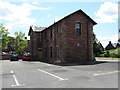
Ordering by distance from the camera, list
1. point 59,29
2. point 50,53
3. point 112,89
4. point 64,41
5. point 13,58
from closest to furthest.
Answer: point 112,89 < point 64,41 < point 59,29 < point 50,53 < point 13,58

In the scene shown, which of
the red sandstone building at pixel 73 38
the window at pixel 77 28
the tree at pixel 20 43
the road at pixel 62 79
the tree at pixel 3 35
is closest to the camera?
the road at pixel 62 79

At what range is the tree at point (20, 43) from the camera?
56231mm

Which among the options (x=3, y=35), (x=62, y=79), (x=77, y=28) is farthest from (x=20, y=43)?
(x=62, y=79)

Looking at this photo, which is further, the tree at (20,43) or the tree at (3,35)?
the tree at (20,43)

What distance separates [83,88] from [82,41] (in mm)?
16625

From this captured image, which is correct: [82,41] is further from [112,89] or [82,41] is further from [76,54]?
[112,89]

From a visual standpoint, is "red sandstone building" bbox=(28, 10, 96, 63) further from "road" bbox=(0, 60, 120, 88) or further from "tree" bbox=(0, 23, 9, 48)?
"tree" bbox=(0, 23, 9, 48)

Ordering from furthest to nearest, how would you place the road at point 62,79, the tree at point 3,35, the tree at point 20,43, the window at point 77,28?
the tree at point 20,43 < the tree at point 3,35 < the window at point 77,28 < the road at point 62,79

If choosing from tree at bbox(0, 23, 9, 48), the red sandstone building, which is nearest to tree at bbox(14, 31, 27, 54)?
tree at bbox(0, 23, 9, 48)

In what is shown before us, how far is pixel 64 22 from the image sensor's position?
2244cm

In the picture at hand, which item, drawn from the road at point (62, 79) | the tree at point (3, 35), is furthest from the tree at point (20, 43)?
the road at point (62, 79)

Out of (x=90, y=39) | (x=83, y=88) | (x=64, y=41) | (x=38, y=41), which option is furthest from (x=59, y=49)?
(x=83, y=88)

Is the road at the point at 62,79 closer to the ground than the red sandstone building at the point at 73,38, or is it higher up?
closer to the ground

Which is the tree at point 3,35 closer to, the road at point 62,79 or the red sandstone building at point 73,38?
the red sandstone building at point 73,38
